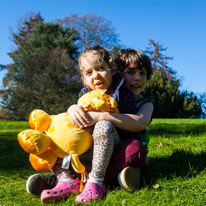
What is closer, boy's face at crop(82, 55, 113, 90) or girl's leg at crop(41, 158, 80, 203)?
girl's leg at crop(41, 158, 80, 203)

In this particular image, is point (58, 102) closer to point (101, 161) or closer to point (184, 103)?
point (184, 103)

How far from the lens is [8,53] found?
26656 millimetres

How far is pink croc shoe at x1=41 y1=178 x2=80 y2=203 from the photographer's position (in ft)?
6.69

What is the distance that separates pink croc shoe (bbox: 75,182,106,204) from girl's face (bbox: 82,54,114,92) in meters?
0.90

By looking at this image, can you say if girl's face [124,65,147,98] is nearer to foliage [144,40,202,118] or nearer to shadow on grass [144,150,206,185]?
shadow on grass [144,150,206,185]

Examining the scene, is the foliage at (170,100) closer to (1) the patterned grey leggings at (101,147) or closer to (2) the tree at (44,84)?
(2) the tree at (44,84)

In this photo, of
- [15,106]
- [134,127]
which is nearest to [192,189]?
[134,127]

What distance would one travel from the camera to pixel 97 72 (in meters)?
2.42

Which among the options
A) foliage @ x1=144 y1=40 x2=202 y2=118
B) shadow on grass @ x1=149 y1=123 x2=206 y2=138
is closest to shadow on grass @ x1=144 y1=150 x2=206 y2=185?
shadow on grass @ x1=149 y1=123 x2=206 y2=138

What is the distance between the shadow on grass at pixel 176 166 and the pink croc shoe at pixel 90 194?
0.52m

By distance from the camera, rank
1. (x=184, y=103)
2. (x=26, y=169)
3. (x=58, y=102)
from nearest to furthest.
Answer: (x=26, y=169) < (x=58, y=102) < (x=184, y=103)

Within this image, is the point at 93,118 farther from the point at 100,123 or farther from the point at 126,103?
the point at 126,103

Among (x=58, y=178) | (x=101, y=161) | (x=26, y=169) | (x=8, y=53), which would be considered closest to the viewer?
(x=101, y=161)

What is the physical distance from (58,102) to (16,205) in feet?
52.9
